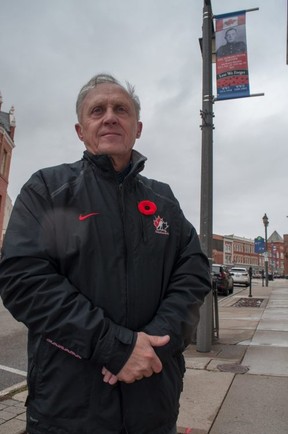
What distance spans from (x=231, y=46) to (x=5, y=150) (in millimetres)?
38690

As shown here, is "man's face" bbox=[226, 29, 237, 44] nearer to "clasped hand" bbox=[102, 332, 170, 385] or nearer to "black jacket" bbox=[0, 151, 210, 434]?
"black jacket" bbox=[0, 151, 210, 434]

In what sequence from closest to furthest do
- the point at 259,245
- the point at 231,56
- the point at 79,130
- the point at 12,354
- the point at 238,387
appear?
1. the point at 79,130
2. the point at 238,387
3. the point at 12,354
4. the point at 231,56
5. the point at 259,245

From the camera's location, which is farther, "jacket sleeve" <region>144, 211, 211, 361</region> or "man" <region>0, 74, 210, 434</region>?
"jacket sleeve" <region>144, 211, 211, 361</region>

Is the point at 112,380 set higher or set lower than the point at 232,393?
higher

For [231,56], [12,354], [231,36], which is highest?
[231,36]

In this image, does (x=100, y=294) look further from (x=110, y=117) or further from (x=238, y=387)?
(x=238, y=387)

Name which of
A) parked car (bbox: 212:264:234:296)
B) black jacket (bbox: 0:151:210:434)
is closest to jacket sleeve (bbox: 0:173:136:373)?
black jacket (bbox: 0:151:210:434)

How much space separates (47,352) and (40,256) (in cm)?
41

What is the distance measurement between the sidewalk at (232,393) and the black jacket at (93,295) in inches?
85.9

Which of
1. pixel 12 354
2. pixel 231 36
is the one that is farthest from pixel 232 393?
pixel 231 36

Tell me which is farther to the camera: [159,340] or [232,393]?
[232,393]

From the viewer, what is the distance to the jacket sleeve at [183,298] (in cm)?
177

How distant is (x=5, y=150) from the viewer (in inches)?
1667

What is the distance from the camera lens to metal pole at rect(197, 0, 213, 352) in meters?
6.78
